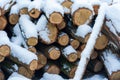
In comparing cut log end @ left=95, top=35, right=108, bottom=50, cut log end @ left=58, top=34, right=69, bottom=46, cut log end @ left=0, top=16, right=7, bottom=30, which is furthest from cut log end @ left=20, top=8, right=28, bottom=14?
cut log end @ left=95, top=35, right=108, bottom=50

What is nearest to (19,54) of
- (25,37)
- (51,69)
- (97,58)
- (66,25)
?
(25,37)

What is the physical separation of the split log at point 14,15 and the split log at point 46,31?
439 mm

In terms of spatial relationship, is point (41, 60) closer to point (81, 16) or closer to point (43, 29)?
point (43, 29)

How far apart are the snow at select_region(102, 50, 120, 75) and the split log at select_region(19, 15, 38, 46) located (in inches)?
39.7

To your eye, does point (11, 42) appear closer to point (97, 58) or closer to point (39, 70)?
point (39, 70)

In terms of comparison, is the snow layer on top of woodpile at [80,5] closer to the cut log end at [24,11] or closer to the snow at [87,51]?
the snow at [87,51]

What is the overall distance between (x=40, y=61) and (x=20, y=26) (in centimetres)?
60

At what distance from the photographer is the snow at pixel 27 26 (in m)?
4.38

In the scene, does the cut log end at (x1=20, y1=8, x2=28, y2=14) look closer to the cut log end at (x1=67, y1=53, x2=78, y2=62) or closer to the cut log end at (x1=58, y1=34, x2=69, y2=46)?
the cut log end at (x1=58, y1=34, x2=69, y2=46)

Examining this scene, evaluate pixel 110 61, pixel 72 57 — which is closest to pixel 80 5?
pixel 72 57

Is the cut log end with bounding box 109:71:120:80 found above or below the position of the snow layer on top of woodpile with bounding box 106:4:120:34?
below

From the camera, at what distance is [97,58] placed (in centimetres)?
471

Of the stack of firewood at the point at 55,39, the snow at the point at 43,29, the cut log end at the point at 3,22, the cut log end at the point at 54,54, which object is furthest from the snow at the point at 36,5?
the cut log end at the point at 54,54

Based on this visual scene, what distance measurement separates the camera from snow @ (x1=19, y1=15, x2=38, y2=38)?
4383mm
